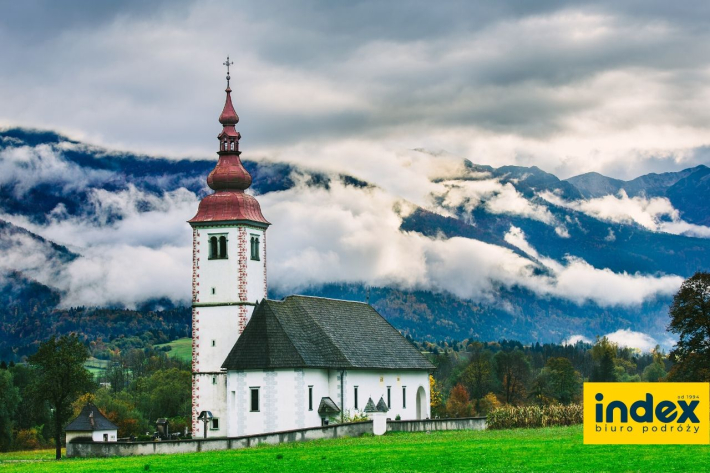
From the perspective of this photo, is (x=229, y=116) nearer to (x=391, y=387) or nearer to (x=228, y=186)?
(x=228, y=186)

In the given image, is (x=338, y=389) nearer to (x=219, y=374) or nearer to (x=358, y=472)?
(x=219, y=374)

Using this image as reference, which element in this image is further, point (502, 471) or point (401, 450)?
point (401, 450)

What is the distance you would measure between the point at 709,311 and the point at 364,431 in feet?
97.3

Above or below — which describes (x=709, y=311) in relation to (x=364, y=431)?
above

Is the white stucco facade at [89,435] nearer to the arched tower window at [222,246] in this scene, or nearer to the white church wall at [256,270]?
the white church wall at [256,270]

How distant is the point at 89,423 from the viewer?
234 ft

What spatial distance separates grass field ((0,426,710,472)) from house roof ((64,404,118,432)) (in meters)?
15.5

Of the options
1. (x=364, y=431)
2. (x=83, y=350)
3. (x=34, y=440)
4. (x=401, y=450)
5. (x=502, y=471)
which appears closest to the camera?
(x=502, y=471)

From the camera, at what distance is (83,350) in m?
68.5

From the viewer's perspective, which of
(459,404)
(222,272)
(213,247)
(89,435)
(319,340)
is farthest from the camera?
(459,404)

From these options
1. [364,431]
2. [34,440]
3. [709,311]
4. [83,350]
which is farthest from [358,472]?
[34,440]

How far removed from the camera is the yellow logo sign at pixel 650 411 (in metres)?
42.0

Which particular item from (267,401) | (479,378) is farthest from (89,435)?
(479,378)

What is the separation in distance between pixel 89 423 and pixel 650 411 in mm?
40687
